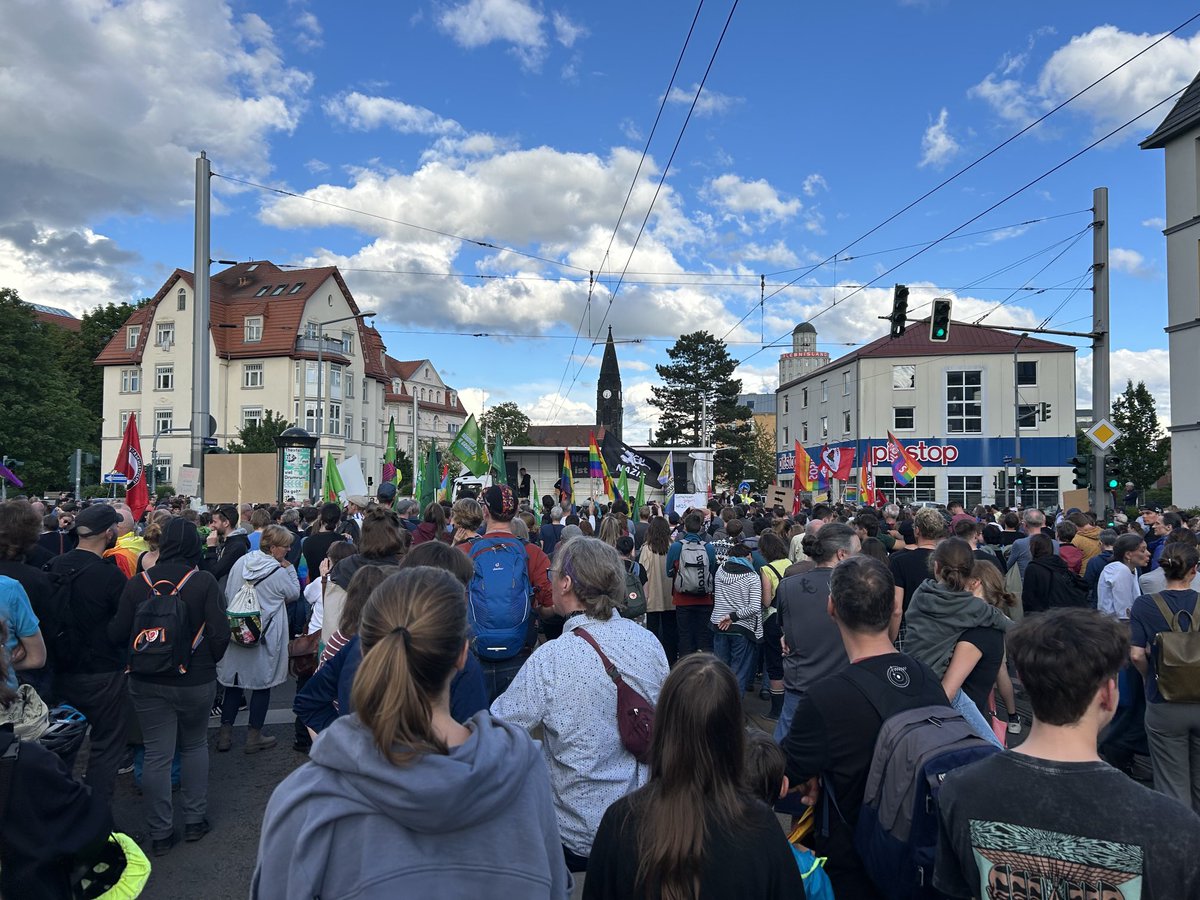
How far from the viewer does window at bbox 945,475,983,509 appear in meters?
51.1

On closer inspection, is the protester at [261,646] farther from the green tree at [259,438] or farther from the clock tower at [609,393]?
the clock tower at [609,393]

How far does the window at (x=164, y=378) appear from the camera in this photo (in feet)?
182

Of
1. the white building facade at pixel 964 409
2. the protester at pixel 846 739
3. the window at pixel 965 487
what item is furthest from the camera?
the window at pixel 965 487

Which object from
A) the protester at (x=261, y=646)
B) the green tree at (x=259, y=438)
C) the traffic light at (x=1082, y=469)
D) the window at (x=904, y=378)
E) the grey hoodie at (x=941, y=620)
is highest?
the window at (x=904, y=378)

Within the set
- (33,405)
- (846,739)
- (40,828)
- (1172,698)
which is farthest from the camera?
(33,405)

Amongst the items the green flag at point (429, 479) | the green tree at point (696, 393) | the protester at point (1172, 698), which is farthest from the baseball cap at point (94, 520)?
the green tree at point (696, 393)

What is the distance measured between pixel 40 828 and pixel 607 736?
1817mm

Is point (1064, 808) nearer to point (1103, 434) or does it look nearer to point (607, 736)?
point (607, 736)

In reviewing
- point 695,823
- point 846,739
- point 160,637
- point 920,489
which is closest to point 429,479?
point 160,637

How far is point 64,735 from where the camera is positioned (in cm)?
332

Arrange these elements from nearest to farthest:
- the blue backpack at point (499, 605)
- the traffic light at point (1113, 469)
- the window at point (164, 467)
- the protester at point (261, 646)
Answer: the blue backpack at point (499, 605) < the protester at point (261, 646) < the traffic light at point (1113, 469) < the window at point (164, 467)

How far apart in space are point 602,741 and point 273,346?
2219 inches

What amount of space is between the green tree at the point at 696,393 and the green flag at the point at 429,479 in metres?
57.1

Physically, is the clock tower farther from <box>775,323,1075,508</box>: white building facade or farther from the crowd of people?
the crowd of people
